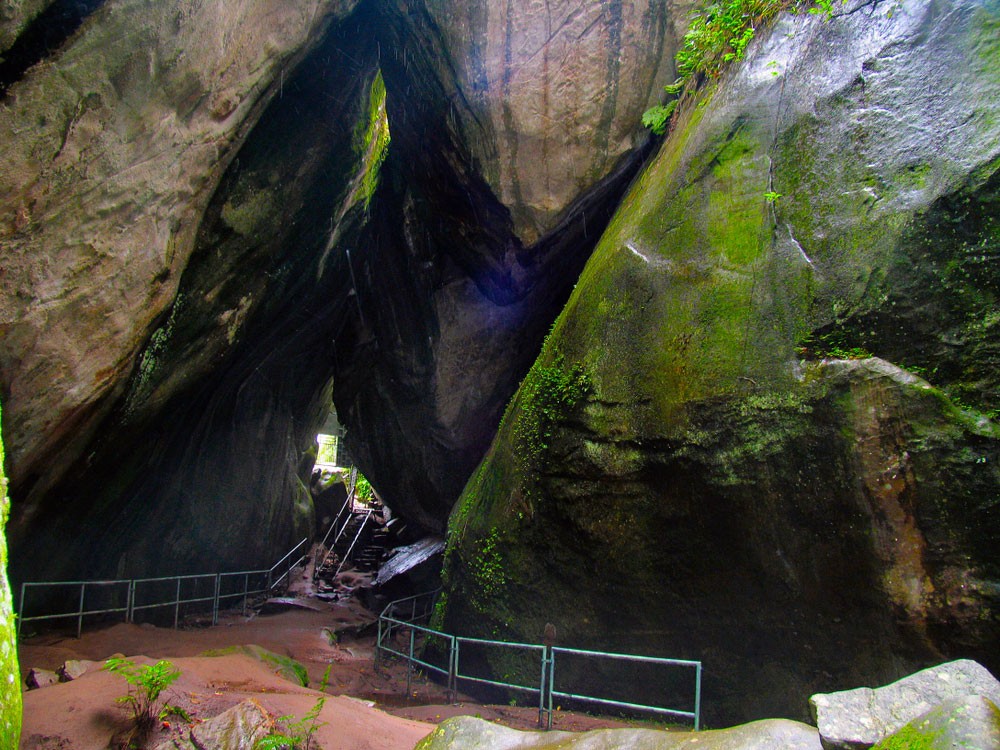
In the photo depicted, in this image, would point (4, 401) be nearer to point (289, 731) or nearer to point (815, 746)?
point (289, 731)

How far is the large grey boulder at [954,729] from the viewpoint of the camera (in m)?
2.05

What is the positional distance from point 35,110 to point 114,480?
6135mm

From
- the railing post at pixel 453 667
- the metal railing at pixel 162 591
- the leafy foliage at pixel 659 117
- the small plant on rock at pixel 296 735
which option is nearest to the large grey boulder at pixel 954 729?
the small plant on rock at pixel 296 735

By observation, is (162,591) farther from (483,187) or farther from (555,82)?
(555,82)

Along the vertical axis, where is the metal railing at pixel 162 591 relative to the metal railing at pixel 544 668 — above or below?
below

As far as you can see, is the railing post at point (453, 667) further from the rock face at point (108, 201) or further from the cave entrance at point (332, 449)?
the cave entrance at point (332, 449)

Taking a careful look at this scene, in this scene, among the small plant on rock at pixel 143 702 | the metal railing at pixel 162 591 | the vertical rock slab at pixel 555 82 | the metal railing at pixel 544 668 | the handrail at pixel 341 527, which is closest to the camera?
the small plant on rock at pixel 143 702

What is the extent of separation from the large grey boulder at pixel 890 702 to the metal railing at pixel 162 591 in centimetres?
758

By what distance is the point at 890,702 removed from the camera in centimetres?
260

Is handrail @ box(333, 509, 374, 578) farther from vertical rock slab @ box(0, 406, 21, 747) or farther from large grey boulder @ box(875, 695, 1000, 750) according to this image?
large grey boulder @ box(875, 695, 1000, 750)

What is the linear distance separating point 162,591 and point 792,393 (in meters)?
11.1

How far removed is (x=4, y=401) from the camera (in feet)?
17.3

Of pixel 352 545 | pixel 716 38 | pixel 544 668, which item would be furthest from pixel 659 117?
pixel 352 545

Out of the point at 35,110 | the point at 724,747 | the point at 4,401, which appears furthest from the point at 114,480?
the point at 724,747
